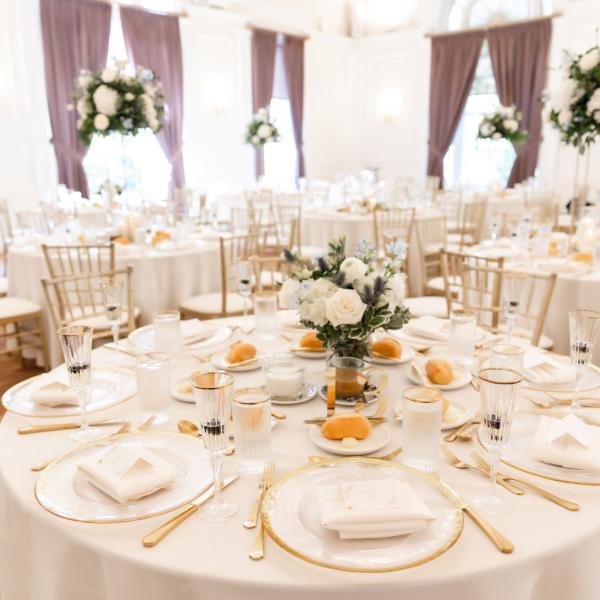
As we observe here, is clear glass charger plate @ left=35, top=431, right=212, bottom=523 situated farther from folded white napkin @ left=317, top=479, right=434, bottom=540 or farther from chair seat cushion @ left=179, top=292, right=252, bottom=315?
chair seat cushion @ left=179, top=292, right=252, bottom=315

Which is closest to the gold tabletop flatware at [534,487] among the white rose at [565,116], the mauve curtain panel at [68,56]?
the white rose at [565,116]

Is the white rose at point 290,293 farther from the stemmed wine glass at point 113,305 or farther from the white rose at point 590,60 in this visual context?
the white rose at point 590,60

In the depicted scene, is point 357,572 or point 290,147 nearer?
point 357,572

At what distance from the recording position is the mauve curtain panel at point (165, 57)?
28.0ft

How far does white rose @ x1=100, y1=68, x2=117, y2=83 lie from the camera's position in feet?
16.1

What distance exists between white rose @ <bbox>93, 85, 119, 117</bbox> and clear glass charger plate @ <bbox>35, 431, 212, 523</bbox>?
166 inches

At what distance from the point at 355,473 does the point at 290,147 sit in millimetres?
10458

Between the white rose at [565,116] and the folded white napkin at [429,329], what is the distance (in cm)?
284

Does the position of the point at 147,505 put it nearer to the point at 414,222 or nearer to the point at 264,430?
the point at 264,430

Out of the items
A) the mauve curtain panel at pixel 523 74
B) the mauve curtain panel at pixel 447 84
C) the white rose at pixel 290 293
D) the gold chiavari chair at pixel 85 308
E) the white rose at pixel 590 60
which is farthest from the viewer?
the mauve curtain panel at pixel 447 84

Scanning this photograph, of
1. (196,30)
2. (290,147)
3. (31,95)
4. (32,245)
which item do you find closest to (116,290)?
(32,245)

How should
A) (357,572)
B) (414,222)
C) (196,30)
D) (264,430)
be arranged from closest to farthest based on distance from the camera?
(357,572) < (264,430) < (414,222) < (196,30)

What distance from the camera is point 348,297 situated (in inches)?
59.8

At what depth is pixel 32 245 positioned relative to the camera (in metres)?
4.38
